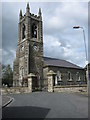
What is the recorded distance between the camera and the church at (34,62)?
49956 millimetres

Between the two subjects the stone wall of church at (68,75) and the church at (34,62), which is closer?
the church at (34,62)

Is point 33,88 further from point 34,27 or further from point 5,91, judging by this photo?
point 34,27

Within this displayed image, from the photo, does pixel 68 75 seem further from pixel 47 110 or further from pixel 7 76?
pixel 47 110

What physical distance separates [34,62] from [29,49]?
400cm

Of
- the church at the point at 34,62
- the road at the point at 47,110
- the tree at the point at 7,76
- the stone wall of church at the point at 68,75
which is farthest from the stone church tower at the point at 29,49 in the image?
the road at the point at 47,110

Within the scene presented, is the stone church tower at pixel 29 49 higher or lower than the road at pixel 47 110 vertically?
higher

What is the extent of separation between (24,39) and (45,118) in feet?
153

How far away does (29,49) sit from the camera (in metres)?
51.1

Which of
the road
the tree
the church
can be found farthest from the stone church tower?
the road

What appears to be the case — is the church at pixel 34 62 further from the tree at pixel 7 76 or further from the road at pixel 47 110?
the road at pixel 47 110

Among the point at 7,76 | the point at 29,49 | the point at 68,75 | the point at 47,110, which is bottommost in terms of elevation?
the point at 47,110

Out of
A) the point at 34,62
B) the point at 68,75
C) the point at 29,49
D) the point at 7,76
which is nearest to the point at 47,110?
the point at 34,62

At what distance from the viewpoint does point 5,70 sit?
71438mm

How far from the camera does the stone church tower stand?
49.9 m
